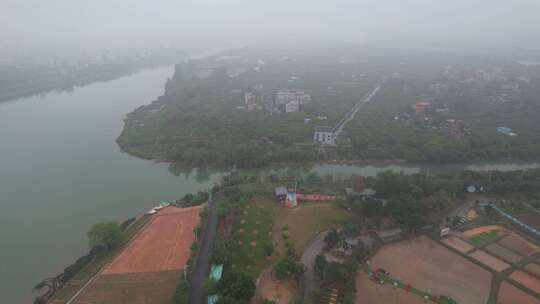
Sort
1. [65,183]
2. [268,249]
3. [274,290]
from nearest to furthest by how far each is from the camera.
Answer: [274,290], [268,249], [65,183]

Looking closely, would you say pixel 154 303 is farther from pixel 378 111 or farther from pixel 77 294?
pixel 378 111

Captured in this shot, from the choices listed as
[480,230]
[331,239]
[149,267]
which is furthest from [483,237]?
[149,267]

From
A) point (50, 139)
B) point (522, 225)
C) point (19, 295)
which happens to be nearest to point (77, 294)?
point (19, 295)

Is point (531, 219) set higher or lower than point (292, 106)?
lower

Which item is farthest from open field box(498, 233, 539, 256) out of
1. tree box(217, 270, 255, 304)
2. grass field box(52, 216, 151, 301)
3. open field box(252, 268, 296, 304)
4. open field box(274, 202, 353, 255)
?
grass field box(52, 216, 151, 301)

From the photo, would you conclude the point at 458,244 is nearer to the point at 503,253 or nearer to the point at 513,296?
the point at 503,253
